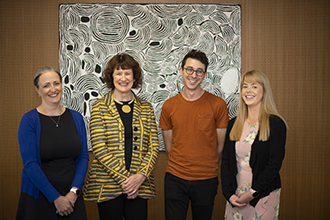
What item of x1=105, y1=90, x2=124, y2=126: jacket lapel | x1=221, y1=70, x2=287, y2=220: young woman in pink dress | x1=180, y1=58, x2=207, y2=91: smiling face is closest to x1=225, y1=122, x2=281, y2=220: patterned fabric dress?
x1=221, y1=70, x2=287, y2=220: young woman in pink dress

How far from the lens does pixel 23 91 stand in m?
3.29

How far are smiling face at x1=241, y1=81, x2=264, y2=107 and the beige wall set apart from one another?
130 cm

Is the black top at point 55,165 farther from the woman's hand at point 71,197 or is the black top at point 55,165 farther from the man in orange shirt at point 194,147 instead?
the man in orange shirt at point 194,147

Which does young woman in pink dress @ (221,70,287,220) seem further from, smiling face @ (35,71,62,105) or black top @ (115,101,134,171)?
smiling face @ (35,71,62,105)

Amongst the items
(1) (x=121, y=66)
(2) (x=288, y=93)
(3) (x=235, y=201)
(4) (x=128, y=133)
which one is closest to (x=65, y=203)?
(4) (x=128, y=133)

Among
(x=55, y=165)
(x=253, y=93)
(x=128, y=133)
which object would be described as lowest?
(x=55, y=165)

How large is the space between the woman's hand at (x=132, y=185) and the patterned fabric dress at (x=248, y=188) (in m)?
0.76

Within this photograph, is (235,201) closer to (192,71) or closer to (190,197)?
(190,197)

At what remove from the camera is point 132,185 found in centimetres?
209

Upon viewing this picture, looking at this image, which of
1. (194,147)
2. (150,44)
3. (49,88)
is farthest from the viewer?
(150,44)

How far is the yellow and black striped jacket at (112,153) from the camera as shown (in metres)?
2.09

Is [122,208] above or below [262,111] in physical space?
below

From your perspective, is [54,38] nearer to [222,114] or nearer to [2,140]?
[2,140]

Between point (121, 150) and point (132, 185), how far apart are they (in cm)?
28
